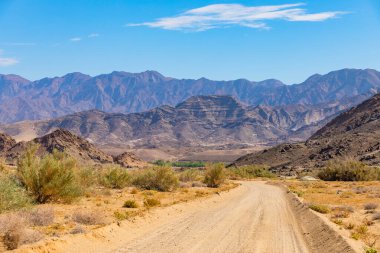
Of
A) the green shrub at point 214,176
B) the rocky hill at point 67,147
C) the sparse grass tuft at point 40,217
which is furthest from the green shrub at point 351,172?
the rocky hill at point 67,147

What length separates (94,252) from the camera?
14.5 m

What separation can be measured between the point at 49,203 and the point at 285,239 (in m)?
14.1

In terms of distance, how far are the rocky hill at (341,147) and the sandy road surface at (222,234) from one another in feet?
280

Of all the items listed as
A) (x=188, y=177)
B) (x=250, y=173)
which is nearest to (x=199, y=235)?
(x=188, y=177)

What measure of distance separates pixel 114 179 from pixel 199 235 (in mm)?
28572

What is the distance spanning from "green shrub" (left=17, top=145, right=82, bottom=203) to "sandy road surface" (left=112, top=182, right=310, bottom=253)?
21.9 ft

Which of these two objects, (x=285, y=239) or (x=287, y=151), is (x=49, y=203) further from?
(x=287, y=151)

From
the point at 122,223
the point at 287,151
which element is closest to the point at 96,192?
the point at 122,223

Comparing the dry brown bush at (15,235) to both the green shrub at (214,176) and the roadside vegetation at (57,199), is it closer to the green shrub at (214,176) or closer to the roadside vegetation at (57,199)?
the roadside vegetation at (57,199)

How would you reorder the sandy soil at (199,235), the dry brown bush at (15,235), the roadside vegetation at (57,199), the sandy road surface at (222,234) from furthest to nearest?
the roadside vegetation at (57,199), the sandy road surface at (222,234), the sandy soil at (199,235), the dry brown bush at (15,235)

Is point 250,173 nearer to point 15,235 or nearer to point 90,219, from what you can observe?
point 90,219

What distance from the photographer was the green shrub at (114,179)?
4541 cm

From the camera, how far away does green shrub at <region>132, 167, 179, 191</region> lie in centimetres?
4553

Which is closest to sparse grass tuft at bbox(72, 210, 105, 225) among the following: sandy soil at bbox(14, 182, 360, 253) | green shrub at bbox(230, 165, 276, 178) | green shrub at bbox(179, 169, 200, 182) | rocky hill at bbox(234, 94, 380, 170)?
sandy soil at bbox(14, 182, 360, 253)
